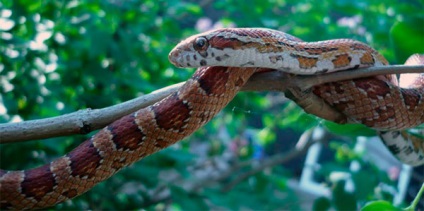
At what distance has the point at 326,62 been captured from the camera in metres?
1.95

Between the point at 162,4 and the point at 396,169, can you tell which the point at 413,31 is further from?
the point at 396,169

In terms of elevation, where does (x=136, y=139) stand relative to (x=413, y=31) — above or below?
below

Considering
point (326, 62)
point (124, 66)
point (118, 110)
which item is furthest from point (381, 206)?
point (124, 66)

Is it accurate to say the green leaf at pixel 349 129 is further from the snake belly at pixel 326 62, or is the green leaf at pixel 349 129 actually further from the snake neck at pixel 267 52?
the snake neck at pixel 267 52

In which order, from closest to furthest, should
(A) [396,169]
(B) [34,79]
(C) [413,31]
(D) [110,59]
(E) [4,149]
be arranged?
(C) [413,31] < (E) [4,149] < (B) [34,79] < (D) [110,59] < (A) [396,169]

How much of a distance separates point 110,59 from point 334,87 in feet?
6.90

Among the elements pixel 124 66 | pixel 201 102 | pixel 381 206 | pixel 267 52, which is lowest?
pixel 124 66

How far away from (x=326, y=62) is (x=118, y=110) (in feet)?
2.60

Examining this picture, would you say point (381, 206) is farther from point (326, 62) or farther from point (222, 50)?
point (222, 50)

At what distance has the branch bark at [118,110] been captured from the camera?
1.74 metres

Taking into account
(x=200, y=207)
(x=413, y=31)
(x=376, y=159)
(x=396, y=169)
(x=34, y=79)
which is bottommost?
(x=376, y=159)

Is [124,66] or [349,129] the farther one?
[124,66]

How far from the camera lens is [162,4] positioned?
3.81 m

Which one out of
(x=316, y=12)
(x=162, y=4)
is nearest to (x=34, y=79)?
(x=162, y=4)
